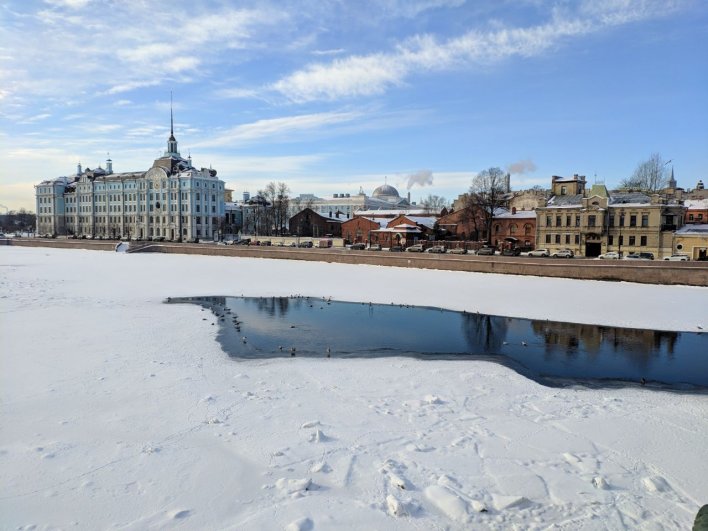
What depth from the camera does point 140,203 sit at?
301 ft

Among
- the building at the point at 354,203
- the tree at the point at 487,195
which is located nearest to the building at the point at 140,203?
the building at the point at 354,203

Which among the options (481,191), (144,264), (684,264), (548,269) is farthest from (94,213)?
(684,264)

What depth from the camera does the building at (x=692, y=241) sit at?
1559 inches

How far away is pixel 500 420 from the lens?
980cm

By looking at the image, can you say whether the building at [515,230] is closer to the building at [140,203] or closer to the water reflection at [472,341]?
the water reflection at [472,341]

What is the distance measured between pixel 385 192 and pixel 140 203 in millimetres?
54867

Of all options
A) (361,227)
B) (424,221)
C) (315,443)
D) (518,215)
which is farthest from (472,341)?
(361,227)

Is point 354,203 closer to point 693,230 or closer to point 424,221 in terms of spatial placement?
point 424,221

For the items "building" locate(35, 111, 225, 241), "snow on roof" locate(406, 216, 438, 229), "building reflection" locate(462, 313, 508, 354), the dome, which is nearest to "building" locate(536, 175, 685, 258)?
"snow on roof" locate(406, 216, 438, 229)

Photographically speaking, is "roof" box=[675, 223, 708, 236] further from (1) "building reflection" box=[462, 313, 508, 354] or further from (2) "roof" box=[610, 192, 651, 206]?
(1) "building reflection" box=[462, 313, 508, 354]

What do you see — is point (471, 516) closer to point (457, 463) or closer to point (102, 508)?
point (457, 463)

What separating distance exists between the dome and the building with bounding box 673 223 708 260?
83.6 m

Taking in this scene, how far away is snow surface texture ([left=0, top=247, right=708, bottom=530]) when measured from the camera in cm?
661

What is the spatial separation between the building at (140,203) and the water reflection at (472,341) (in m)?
64.2
